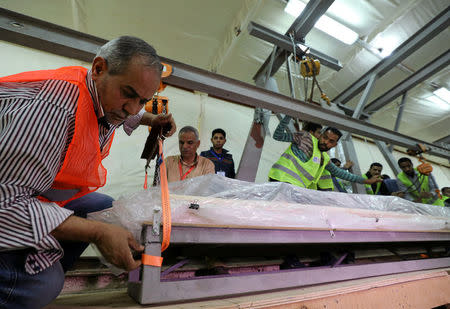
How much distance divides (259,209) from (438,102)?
15.9 feet

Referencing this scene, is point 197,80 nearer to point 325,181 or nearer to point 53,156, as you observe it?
point 53,156

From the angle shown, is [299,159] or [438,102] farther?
[438,102]

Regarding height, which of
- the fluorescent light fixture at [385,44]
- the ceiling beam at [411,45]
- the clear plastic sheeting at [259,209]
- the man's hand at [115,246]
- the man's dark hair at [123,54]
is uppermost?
the fluorescent light fixture at [385,44]

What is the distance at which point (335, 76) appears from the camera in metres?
3.55

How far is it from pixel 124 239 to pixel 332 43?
3441mm

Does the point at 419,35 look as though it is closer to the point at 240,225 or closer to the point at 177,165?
the point at 177,165

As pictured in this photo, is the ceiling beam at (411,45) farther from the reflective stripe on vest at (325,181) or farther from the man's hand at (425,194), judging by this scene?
the reflective stripe on vest at (325,181)

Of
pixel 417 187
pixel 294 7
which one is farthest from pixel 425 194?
pixel 294 7

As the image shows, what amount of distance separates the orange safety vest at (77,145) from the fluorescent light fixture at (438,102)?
5.03 m

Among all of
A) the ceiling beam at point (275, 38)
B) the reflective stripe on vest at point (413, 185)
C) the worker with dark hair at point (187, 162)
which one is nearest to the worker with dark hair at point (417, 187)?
the reflective stripe on vest at point (413, 185)

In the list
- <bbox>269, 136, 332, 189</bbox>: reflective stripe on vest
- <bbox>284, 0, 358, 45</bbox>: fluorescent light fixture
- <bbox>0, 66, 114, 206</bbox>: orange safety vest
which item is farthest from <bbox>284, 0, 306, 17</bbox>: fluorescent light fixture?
<bbox>0, 66, 114, 206</bbox>: orange safety vest

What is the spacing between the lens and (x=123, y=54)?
631 mm

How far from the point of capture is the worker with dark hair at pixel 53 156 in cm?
46

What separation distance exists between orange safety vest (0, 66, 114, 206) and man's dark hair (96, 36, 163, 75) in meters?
0.09
